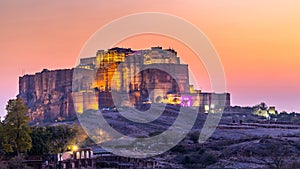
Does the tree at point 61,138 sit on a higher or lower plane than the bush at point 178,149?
higher

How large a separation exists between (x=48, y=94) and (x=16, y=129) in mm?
102940

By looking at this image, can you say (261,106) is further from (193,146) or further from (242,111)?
(193,146)

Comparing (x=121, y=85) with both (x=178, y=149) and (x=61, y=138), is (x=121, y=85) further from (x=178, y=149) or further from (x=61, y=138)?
(x=61, y=138)

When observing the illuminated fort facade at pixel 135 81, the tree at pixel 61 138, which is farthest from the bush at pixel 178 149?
the illuminated fort facade at pixel 135 81

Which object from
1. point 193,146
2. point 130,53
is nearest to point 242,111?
point 130,53

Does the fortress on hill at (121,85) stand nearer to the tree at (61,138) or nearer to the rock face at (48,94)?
the rock face at (48,94)

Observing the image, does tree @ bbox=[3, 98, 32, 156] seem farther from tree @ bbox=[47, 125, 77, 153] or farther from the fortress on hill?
the fortress on hill

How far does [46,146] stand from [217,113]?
273 feet

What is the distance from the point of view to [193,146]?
7075 centimetres

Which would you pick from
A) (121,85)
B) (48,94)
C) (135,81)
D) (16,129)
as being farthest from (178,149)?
(48,94)

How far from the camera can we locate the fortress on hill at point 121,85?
133250 mm

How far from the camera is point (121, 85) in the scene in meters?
140

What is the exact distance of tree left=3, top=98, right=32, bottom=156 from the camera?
167ft

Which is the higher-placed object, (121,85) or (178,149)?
(121,85)
